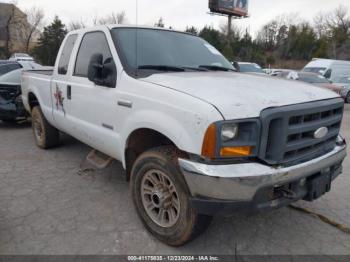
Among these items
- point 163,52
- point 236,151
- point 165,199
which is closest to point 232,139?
point 236,151

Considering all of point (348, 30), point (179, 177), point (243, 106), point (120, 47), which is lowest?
point (179, 177)

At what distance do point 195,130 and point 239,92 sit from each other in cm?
51

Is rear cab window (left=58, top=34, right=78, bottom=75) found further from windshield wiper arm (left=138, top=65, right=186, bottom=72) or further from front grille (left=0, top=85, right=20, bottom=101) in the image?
front grille (left=0, top=85, right=20, bottom=101)

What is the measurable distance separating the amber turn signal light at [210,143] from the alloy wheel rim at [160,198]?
52cm

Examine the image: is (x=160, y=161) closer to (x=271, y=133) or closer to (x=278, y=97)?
(x=271, y=133)

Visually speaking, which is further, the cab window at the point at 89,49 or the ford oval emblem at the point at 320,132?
the cab window at the point at 89,49

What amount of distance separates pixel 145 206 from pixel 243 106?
140cm

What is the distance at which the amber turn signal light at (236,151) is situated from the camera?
2.34 metres

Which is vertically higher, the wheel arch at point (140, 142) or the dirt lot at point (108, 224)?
the wheel arch at point (140, 142)

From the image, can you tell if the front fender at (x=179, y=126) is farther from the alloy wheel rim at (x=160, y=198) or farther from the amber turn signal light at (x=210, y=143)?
the alloy wheel rim at (x=160, y=198)

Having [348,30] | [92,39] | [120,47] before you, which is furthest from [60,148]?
[348,30]

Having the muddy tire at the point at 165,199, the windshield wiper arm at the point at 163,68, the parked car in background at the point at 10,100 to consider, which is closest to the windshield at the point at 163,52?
the windshield wiper arm at the point at 163,68

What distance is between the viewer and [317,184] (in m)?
2.73

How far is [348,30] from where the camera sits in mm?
60469
